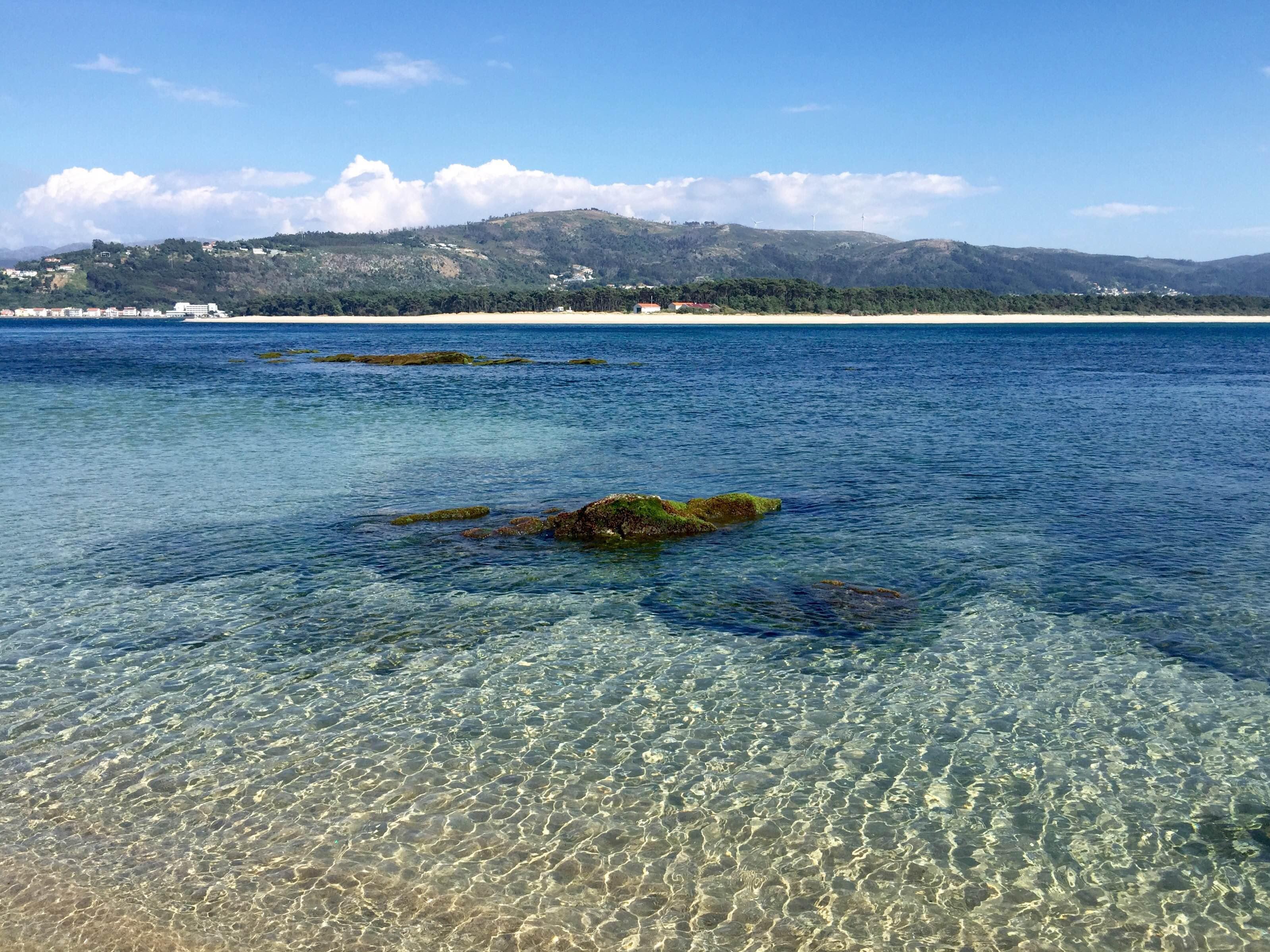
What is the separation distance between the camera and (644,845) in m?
8.91

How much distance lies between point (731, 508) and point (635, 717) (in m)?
11.0

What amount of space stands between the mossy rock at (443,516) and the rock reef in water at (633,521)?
2234 mm

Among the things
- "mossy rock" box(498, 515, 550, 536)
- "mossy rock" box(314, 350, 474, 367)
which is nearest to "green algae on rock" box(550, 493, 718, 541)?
"mossy rock" box(498, 515, 550, 536)

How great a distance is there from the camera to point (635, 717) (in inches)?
455

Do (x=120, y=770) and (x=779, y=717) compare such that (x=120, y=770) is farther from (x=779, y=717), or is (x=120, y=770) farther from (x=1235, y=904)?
(x=1235, y=904)

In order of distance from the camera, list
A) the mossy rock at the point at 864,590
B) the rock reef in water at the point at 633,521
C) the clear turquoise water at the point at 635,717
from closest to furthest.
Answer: the clear turquoise water at the point at 635,717 → the mossy rock at the point at 864,590 → the rock reef in water at the point at 633,521

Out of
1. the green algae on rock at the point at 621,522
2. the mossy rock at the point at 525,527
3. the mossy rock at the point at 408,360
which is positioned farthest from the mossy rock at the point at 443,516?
the mossy rock at the point at 408,360

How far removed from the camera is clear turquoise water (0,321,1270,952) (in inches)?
319

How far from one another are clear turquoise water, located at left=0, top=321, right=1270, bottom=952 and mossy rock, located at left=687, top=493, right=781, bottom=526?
31.7 inches

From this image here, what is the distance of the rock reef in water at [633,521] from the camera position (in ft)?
65.6

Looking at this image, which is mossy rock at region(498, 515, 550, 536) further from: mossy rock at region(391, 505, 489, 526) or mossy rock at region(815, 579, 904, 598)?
mossy rock at region(815, 579, 904, 598)

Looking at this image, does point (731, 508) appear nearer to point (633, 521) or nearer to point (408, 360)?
point (633, 521)

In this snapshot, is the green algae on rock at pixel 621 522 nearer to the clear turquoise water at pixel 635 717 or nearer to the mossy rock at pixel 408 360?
the clear turquoise water at pixel 635 717

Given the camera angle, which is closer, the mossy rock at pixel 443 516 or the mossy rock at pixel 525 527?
the mossy rock at pixel 525 527
